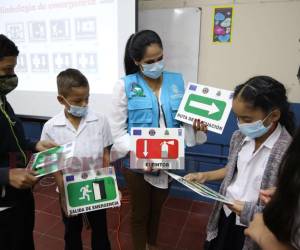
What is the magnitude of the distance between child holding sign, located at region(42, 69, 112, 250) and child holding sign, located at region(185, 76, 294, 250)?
0.65 meters

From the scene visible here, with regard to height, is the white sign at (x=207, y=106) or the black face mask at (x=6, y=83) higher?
the black face mask at (x=6, y=83)

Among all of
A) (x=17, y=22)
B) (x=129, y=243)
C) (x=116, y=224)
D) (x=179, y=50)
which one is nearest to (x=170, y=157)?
(x=129, y=243)

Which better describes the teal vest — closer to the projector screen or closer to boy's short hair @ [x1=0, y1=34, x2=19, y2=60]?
boy's short hair @ [x1=0, y1=34, x2=19, y2=60]

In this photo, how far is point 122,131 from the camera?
57.4 inches

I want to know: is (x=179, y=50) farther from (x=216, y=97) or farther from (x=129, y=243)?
(x=129, y=243)

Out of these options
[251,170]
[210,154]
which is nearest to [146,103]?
[251,170]

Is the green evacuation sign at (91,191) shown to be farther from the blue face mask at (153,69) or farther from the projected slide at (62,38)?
the projected slide at (62,38)

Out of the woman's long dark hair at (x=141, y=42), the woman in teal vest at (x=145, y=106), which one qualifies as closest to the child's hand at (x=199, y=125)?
the woman in teal vest at (x=145, y=106)

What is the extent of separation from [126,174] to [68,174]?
1.16 feet

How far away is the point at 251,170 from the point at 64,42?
83.6 inches

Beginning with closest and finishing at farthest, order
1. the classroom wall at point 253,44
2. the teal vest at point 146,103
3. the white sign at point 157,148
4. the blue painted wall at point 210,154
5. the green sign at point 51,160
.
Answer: the green sign at point 51,160 < the white sign at point 157,148 < the teal vest at point 146,103 < the classroom wall at point 253,44 < the blue painted wall at point 210,154

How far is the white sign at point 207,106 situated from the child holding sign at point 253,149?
0.56 feet

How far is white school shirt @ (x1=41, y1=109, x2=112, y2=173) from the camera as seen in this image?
52.8 inches

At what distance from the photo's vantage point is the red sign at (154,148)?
A: 1281 millimetres
